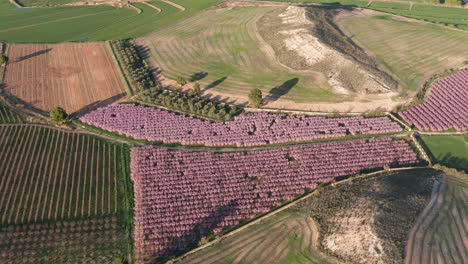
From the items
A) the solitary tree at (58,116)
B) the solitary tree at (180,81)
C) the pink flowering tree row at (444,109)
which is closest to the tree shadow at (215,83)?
the solitary tree at (180,81)

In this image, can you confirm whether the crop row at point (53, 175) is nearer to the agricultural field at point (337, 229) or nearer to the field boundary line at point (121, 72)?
the field boundary line at point (121, 72)

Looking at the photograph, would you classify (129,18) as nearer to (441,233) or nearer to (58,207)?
(58,207)

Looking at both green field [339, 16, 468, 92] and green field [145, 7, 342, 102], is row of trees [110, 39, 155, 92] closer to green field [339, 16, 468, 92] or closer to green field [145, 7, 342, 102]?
green field [145, 7, 342, 102]

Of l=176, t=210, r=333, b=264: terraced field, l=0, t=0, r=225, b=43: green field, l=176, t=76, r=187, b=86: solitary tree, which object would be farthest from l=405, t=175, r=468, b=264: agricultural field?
l=0, t=0, r=225, b=43: green field

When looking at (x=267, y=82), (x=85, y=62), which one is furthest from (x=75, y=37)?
(x=267, y=82)

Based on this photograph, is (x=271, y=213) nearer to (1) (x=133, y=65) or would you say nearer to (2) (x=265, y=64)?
(2) (x=265, y=64)

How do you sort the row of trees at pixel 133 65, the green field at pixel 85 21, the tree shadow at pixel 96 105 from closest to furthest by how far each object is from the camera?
the tree shadow at pixel 96 105, the row of trees at pixel 133 65, the green field at pixel 85 21
